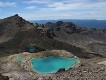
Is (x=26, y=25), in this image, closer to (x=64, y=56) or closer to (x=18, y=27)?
(x=18, y=27)

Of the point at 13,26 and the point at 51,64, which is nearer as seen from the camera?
the point at 51,64

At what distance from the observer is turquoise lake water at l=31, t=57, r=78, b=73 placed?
102675mm

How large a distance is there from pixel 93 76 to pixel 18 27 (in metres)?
120

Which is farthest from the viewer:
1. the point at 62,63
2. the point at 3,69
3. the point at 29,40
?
the point at 29,40

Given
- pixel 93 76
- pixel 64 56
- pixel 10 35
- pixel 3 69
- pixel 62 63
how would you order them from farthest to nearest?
pixel 10 35 → pixel 64 56 → pixel 62 63 → pixel 3 69 → pixel 93 76

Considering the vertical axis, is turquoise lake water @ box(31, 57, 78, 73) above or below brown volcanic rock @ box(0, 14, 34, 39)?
below

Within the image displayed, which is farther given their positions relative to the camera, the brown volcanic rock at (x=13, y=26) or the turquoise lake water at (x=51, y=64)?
the brown volcanic rock at (x=13, y=26)

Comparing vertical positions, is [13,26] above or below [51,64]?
above

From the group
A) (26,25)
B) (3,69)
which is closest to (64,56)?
(3,69)

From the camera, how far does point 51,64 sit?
112812 millimetres

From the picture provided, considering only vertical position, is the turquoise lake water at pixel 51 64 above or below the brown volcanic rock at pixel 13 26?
below

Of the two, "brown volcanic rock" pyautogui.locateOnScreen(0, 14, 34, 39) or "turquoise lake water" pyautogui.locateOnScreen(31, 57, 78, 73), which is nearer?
"turquoise lake water" pyautogui.locateOnScreen(31, 57, 78, 73)

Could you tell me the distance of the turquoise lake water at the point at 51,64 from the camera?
102675mm

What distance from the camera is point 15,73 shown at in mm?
87312
